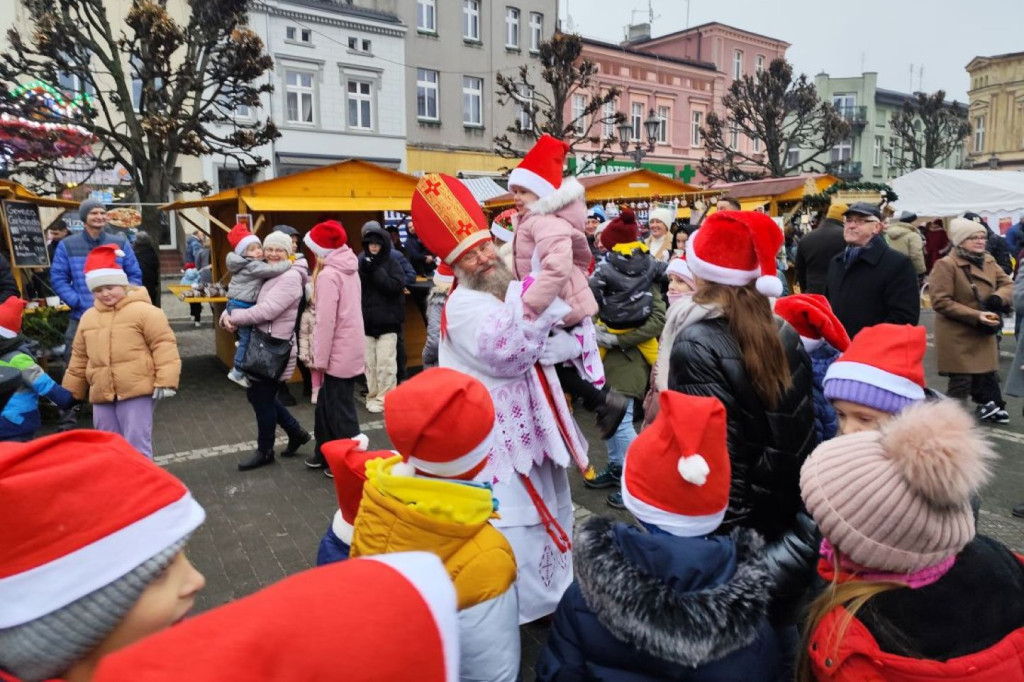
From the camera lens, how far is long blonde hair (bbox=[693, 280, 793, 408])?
7.90 feet

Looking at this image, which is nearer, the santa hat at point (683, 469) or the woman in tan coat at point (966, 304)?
the santa hat at point (683, 469)

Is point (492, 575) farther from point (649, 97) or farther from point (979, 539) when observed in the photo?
point (649, 97)

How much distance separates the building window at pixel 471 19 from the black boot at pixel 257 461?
29.3 metres

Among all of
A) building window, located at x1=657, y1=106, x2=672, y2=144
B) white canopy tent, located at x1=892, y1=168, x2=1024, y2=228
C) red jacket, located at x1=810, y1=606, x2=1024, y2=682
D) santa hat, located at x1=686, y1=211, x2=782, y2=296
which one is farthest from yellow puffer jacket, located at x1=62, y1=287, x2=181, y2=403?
building window, located at x1=657, y1=106, x2=672, y2=144

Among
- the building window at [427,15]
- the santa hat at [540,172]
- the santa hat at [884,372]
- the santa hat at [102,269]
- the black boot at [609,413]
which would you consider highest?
the building window at [427,15]

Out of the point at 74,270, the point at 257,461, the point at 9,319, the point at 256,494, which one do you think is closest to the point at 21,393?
the point at 9,319

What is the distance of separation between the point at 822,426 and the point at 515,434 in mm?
1291

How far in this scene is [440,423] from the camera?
6.50 ft

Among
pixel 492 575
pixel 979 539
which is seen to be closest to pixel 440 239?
pixel 492 575

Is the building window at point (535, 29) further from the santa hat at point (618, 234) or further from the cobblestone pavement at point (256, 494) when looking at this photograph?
the santa hat at point (618, 234)

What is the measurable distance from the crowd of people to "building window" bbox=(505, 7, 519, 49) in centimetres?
3119

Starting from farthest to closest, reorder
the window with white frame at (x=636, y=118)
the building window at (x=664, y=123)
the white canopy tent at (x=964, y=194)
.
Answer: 1. the building window at (x=664, y=123)
2. the window with white frame at (x=636, y=118)
3. the white canopy tent at (x=964, y=194)

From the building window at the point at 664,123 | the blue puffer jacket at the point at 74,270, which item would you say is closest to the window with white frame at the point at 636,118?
the building window at the point at 664,123

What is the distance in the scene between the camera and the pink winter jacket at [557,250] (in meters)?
3.62
